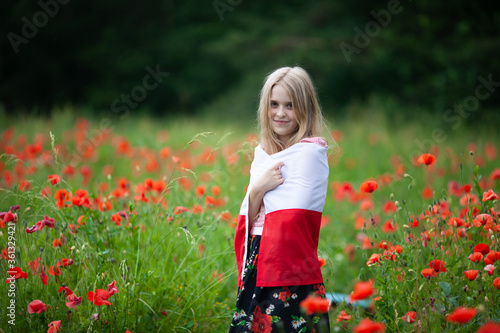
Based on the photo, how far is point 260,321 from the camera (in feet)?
5.32

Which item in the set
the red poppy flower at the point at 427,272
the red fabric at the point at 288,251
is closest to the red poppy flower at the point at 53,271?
the red fabric at the point at 288,251

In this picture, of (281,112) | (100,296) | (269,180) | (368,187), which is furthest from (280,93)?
(100,296)

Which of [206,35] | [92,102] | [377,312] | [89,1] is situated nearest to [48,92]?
[92,102]

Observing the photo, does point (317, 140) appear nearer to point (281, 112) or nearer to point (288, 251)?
point (281, 112)

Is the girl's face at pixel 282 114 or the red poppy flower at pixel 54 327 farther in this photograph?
the girl's face at pixel 282 114

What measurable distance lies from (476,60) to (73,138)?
868 cm

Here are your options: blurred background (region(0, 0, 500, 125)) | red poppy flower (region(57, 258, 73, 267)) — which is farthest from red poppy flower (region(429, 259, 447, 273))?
blurred background (region(0, 0, 500, 125))

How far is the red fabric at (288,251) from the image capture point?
1583 mm

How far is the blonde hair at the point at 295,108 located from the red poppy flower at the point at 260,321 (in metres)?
0.65

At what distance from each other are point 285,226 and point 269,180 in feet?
0.62

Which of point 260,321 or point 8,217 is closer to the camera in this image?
point 260,321

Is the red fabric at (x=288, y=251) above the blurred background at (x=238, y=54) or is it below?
below

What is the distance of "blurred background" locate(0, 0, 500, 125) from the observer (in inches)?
406

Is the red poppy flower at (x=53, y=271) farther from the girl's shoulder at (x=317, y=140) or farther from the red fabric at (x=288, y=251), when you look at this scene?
the girl's shoulder at (x=317, y=140)
